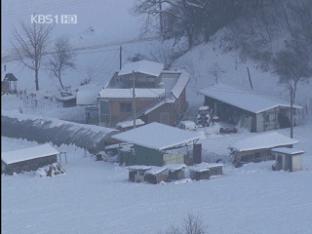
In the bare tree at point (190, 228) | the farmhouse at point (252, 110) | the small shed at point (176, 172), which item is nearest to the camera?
the bare tree at point (190, 228)

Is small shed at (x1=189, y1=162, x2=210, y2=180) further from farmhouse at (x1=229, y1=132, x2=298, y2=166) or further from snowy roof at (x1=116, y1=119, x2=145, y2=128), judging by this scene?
snowy roof at (x1=116, y1=119, x2=145, y2=128)

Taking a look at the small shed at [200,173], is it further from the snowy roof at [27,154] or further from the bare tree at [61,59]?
the bare tree at [61,59]

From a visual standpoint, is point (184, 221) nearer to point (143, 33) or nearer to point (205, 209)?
point (205, 209)

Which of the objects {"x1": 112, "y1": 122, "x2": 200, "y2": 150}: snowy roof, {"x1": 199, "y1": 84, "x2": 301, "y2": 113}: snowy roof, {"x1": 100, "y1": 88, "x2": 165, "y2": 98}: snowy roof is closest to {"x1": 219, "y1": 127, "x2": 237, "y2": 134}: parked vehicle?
{"x1": 199, "y1": 84, "x2": 301, "y2": 113}: snowy roof

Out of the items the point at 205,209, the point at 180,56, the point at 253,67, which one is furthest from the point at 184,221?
the point at 180,56

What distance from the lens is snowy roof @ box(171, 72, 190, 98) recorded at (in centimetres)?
1174

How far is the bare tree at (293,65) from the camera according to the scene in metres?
12.4

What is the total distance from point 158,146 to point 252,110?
2.38 metres

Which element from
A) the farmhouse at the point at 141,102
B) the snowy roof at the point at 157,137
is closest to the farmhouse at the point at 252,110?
the farmhouse at the point at 141,102

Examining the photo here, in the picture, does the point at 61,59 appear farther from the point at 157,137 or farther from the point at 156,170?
the point at 156,170

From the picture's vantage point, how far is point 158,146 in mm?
8969

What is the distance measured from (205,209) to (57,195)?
1.86 metres

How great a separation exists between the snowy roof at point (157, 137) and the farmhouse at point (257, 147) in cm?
60

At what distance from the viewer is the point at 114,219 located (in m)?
6.55
